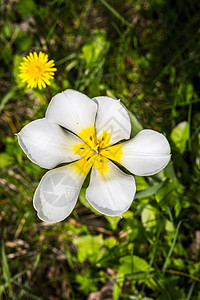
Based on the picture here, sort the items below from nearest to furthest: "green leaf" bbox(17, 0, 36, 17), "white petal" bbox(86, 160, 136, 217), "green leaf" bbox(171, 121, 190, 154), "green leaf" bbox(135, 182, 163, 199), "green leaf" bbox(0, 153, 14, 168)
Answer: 1. "white petal" bbox(86, 160, 136, 217)
2. "green leaf" bbox(135, 182, 163, 199)
3. "green leaf" bbox(171, 121, 190, 154)
4. "green leaf" bbox(0, 153, 14, 168)
5. "green leaf" bbox(17, 0, 36, 17)

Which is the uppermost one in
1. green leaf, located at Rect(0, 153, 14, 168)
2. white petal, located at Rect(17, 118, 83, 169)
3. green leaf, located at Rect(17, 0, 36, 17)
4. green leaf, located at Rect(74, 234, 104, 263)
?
green leaf, located at Rect(17, 0, 36, 17)

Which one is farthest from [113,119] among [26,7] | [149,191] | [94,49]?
[26,7]

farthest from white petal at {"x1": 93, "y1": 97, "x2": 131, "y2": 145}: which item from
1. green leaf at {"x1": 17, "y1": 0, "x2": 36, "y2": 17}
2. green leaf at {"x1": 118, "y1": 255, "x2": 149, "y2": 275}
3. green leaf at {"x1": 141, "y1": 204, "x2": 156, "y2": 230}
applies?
green leaf at {"x1": 17, "y1": 0, "x2": 36, "y2": 17}

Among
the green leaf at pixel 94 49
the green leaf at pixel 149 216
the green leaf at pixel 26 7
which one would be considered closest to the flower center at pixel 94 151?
the green leaf at pixel 149 216

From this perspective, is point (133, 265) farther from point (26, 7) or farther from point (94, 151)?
point (26, 7)

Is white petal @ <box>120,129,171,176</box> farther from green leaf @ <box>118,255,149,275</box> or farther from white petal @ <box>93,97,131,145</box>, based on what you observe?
green leaf @ <box>118,255,149,275</box>

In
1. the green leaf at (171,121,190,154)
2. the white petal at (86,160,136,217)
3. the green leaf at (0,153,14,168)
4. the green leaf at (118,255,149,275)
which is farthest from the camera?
the green leaf at (0,153,14,168)

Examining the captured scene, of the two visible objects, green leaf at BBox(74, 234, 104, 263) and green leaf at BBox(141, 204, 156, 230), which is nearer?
green leaf at BBox(141, 204, 156, 230)
